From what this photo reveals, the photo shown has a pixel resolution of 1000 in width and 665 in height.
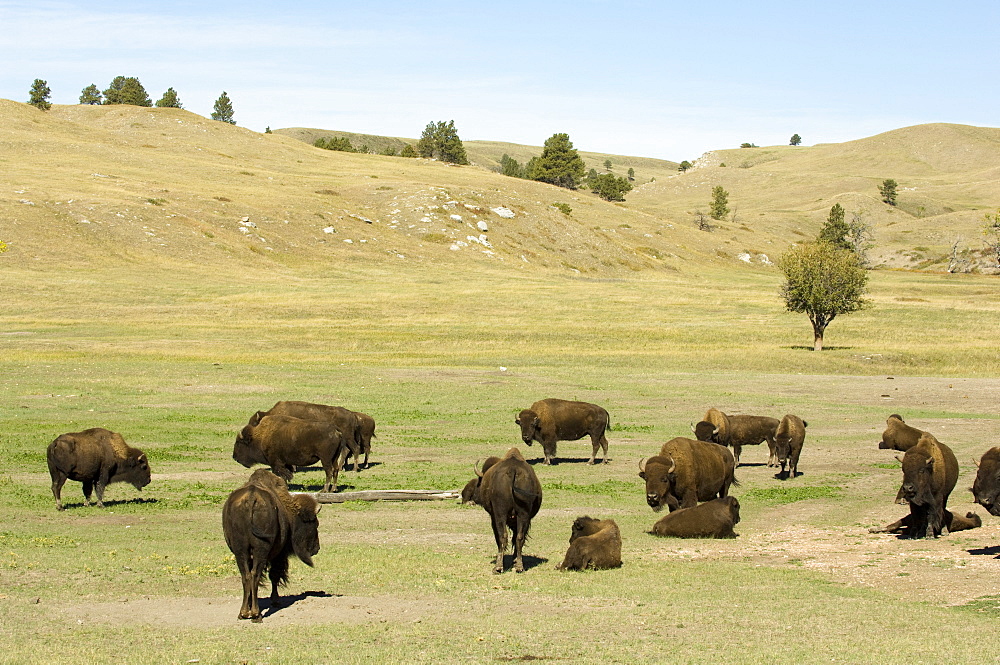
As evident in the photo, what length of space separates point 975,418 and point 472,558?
23.2m

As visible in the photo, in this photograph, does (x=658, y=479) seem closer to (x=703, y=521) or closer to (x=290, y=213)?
(x=703, y=521)

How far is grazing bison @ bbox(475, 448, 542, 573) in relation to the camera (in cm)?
1410

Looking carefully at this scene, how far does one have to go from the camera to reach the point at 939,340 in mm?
61625

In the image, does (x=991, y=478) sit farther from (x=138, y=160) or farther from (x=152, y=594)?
(x=138, y=160)

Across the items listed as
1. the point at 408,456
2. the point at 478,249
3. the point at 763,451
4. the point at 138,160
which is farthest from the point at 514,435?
the point at 138,160

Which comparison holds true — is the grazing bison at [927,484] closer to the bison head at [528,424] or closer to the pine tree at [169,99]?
the bison head at [528,424]

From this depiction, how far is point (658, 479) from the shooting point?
17609 millimetres

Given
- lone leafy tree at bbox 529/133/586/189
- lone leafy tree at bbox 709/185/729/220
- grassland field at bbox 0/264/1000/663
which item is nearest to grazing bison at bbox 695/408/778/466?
grassland field at bbox 0/264/1000/663

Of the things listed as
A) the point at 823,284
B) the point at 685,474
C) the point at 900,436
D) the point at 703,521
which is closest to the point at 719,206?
the point at 823,284

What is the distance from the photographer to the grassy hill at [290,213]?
322ft

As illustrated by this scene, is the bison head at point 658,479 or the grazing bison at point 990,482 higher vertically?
the grazing bison at point 990,482

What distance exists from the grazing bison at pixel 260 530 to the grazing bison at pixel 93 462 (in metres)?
8.17

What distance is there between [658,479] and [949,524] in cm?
486

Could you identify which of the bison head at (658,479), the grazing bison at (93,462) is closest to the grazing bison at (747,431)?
the bison head at (658,479)
